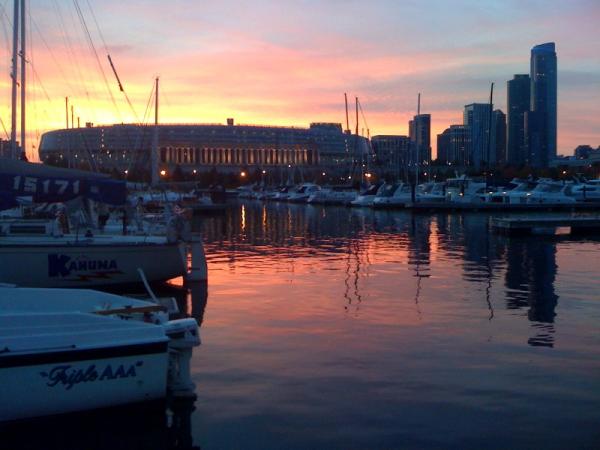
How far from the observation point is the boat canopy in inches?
607

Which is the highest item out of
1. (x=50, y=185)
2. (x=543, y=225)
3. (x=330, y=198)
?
(x=50, y=185)

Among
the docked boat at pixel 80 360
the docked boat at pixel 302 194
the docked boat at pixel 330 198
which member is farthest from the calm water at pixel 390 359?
the docked boat at pixel 302 194

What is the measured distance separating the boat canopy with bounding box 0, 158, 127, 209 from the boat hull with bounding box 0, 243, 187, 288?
157 cm

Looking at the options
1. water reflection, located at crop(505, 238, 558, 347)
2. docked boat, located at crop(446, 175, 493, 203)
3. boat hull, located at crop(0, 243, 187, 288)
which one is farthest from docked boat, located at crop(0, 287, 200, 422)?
docked boat, located at crop(446, 175, 493, 203)

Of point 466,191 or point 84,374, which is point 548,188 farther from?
point 84,374

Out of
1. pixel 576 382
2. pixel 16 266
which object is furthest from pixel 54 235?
pixel 576 382

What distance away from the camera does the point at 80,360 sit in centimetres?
852

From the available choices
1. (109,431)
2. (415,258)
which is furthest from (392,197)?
(109,431)

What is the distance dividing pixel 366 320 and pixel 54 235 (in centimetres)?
766

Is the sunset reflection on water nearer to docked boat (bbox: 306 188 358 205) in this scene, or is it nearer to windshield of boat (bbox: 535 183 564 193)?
windshield of boat (bbox: 535 183 564 193)

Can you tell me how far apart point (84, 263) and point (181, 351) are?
8.98 m

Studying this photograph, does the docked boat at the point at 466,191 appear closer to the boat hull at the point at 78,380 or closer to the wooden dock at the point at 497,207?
the wooden dock at the point at 497,207

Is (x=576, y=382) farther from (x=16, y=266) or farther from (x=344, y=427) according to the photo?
(x=16, y=266)

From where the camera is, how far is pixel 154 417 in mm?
9094
